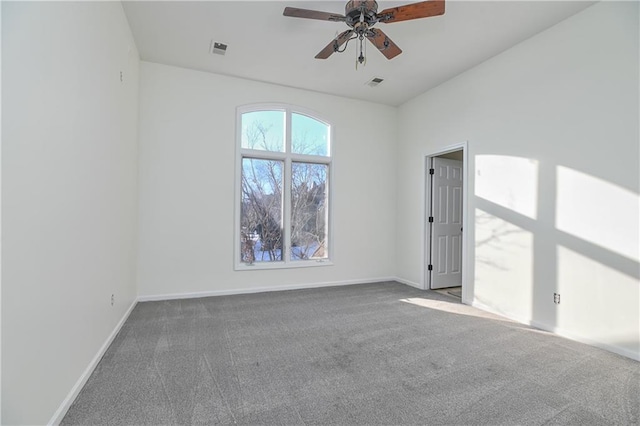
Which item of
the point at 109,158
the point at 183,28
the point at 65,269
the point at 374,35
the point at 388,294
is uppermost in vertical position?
the point at 183,28

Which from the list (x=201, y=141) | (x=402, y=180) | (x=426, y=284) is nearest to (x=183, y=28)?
(x=201, y=141)

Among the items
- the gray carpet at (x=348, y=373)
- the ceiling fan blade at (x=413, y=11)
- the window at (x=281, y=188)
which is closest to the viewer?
the gray carpet at (x=348, y=373)

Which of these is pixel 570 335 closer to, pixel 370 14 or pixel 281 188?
pixel 370 14

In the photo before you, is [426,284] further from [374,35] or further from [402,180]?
[374,35]

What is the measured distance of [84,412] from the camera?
1.69 meters

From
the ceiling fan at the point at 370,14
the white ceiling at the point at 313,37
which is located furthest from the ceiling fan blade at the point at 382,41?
the white ceiling at the point at 313,37

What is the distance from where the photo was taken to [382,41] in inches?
104

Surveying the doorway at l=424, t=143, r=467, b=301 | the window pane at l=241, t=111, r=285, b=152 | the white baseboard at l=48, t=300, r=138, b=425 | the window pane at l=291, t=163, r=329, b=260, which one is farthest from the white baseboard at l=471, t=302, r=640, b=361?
the white baseboard at l=48, t=300, r=138, b=425

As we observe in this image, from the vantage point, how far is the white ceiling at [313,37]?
282cm

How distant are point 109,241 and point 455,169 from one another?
4.84 m

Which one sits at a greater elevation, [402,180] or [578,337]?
[402,180]

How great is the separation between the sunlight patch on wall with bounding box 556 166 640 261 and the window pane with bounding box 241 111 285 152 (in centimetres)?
354

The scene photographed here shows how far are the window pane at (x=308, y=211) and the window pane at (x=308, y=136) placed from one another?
0.78 ft

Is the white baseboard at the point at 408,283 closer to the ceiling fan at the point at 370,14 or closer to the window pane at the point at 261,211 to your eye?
the window pane at the point at 261,211
